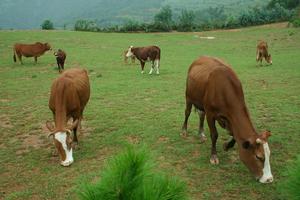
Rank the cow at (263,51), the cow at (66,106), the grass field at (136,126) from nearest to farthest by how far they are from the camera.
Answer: the grass field at (136,126), the cow at (66,106), the cow at (263,51)

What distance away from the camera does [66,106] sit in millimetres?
7621

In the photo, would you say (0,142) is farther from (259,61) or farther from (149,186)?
(259,61)

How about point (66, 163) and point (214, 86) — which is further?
point (66, 163)

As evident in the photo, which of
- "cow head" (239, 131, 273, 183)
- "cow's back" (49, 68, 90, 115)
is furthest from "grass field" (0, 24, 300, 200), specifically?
"cow's back" (49, 68, 90, 115)

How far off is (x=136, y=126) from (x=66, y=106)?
85.7 inches

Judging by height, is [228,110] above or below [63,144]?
above

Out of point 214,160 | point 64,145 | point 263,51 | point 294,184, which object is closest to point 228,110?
point 214,160

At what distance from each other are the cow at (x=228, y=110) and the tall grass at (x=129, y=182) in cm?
428

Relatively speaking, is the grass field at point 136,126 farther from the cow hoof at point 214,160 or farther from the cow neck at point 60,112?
the cow neck at point 60,112

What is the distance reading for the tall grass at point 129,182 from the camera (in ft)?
5.48

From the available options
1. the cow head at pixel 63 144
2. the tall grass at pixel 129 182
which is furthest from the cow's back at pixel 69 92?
the tall grass at pixel 129 182

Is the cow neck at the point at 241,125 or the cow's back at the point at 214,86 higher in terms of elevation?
the cow's back at the point at 214,86

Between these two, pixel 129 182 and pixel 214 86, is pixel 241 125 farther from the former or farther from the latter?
pixel 129 182

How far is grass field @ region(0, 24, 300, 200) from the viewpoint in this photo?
250 inches
